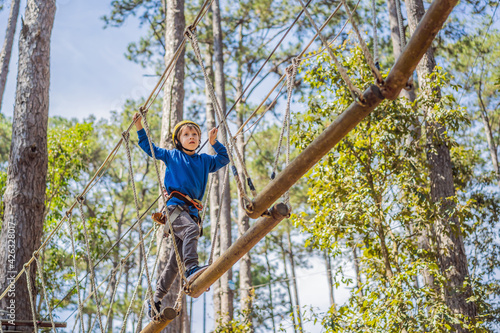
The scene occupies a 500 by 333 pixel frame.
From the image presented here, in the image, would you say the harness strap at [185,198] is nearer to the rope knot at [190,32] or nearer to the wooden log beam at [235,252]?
the wooden log beam at [235,252]

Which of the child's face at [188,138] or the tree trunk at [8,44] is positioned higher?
the tree trunk at [8,44]

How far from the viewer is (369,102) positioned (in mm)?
1593

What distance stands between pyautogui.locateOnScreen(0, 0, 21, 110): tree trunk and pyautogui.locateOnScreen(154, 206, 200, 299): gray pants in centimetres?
809

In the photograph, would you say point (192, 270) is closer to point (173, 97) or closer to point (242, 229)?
point (173, 97)

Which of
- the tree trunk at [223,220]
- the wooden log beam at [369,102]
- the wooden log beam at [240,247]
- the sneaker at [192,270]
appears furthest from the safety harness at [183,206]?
the tree trunk at [223,220]

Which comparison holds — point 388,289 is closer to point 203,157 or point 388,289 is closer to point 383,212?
point 383,212

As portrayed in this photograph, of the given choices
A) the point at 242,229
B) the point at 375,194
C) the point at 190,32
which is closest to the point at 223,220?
the point at 242,229

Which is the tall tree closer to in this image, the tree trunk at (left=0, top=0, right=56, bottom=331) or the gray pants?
the tree trunk at (left=0, top=0, right=56, bottom=331)

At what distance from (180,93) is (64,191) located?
2.61 metres

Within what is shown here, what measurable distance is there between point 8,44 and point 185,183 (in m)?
8.65

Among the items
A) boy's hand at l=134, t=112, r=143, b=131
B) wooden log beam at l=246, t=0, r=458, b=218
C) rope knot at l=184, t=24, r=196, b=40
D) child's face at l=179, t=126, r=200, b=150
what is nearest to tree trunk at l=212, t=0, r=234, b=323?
child's face at l=179, t=126, r=200, b=150

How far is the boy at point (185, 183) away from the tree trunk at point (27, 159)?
1.73 m

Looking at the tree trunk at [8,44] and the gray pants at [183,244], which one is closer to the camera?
the gray pants at [183,244]

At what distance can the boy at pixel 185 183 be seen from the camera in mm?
2432
